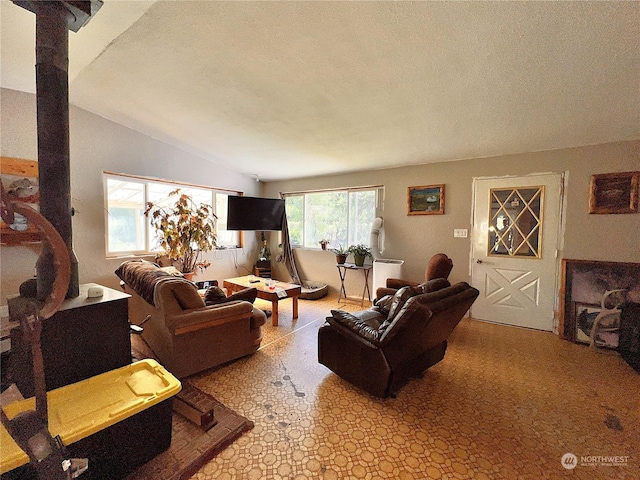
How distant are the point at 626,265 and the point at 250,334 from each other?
13.4ft

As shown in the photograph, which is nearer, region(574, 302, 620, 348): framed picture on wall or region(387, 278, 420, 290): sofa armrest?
region(574, 302, 620, 348): framed picture on wall

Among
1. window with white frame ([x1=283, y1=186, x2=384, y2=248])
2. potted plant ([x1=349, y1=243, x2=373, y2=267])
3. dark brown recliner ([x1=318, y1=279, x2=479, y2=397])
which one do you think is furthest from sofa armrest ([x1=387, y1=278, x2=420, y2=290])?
dark brown recliner ([x1=318, y1=279, x2=479, y2=397])

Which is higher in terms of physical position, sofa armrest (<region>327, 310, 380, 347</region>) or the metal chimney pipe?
the metal chimney pipe

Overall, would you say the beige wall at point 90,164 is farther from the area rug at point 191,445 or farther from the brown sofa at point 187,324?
the area rug at point 191,445

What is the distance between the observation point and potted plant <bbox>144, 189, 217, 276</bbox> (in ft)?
12.8

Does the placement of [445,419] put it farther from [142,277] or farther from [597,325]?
[142,277]

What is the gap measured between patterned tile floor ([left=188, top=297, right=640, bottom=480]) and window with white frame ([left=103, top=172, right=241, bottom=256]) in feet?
8.78

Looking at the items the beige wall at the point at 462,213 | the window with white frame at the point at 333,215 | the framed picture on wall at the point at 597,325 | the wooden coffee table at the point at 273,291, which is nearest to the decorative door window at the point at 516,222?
the beige wall at the point at 462,213

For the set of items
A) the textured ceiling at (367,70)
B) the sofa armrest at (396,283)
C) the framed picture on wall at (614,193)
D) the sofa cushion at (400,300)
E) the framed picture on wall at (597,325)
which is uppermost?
the textured ceiling at (367,70)

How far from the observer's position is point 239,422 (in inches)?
68.4

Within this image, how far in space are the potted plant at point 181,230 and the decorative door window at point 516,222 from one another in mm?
4227

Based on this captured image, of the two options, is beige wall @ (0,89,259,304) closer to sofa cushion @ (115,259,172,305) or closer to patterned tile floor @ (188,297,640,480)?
sofa cushion @ (115,259,172,305)

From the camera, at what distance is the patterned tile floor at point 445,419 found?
1.46m

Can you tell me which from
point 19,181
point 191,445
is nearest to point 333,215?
point 191,445
